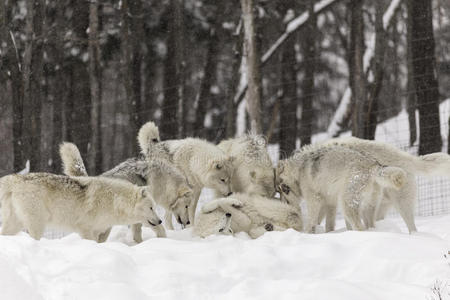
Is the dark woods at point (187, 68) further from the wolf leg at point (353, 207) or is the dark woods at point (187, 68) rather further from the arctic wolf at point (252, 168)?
the wolf leg at point (353, 207)

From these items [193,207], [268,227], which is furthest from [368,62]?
[268,227]

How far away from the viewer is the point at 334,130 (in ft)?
58.5

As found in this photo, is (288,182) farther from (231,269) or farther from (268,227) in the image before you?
(231,269)

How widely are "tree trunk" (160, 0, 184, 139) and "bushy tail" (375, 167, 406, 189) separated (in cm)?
1209

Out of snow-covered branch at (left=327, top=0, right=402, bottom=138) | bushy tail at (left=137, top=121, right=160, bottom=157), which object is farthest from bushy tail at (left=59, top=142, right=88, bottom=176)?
snow-covered branch at (left=327, top=0, right=402, bottom=138)

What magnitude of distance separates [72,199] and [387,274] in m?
3.93

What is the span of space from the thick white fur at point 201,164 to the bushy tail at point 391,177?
2855mm

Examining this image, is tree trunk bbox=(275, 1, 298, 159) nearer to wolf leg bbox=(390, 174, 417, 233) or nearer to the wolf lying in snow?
the wolf lying in snow

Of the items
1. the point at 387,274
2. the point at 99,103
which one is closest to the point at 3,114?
the point at 99,103

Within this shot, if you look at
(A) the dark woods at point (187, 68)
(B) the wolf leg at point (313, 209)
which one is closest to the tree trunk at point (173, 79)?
(A) the dark woods at point (187, 68)

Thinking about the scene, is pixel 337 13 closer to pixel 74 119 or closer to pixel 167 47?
pixel 167 47

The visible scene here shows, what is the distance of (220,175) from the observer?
9.34 meters

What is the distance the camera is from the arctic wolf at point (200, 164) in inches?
368

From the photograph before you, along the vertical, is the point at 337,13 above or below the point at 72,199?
above
